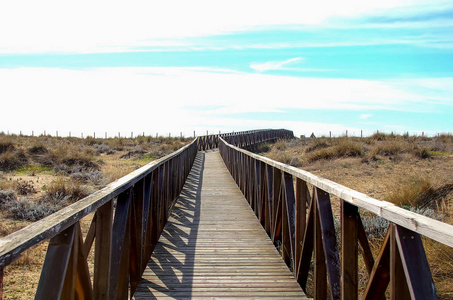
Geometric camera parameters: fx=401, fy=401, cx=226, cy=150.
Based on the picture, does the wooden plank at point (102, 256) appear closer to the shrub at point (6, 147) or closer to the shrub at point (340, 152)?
the shrub at point (340, 152)

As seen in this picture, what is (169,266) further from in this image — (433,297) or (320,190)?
(433,297)

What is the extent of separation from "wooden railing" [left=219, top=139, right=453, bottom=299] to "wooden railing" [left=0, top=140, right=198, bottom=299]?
1.57m

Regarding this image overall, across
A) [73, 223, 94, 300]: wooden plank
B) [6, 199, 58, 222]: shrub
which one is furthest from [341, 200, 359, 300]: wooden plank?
[6, 199, 58, 222]: shrub

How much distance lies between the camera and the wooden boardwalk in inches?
155

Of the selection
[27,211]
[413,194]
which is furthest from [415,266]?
[27,211]

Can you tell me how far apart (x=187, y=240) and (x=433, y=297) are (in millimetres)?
4301

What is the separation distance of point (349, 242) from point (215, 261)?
2.43 meters

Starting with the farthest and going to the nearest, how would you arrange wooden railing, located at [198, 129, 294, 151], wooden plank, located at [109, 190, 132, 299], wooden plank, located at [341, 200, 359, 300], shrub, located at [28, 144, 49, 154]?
wooden railing, located at [198, 129, 294, 151] < shrub, located at [28, 144, 49, 154] < wooden plank, located at [109, 190, 132, 299] < wooden plank, located at [341, 200, 359, 300]

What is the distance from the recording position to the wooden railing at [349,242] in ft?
6.12

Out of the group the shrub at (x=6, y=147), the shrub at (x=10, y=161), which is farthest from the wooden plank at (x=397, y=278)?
the shrub at (x=6, y=147)

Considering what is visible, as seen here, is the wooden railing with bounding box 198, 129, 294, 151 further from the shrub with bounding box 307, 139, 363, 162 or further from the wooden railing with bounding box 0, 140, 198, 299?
the wooden railing with bounding box 0, 140, 198, 299

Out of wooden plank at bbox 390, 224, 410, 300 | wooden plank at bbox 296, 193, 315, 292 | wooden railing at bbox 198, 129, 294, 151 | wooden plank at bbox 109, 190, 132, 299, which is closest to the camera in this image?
wooden plank at bbox 390, 224, 410, 300

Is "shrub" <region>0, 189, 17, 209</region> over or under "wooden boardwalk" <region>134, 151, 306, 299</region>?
over

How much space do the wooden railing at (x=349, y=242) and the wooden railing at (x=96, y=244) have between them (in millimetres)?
1573
